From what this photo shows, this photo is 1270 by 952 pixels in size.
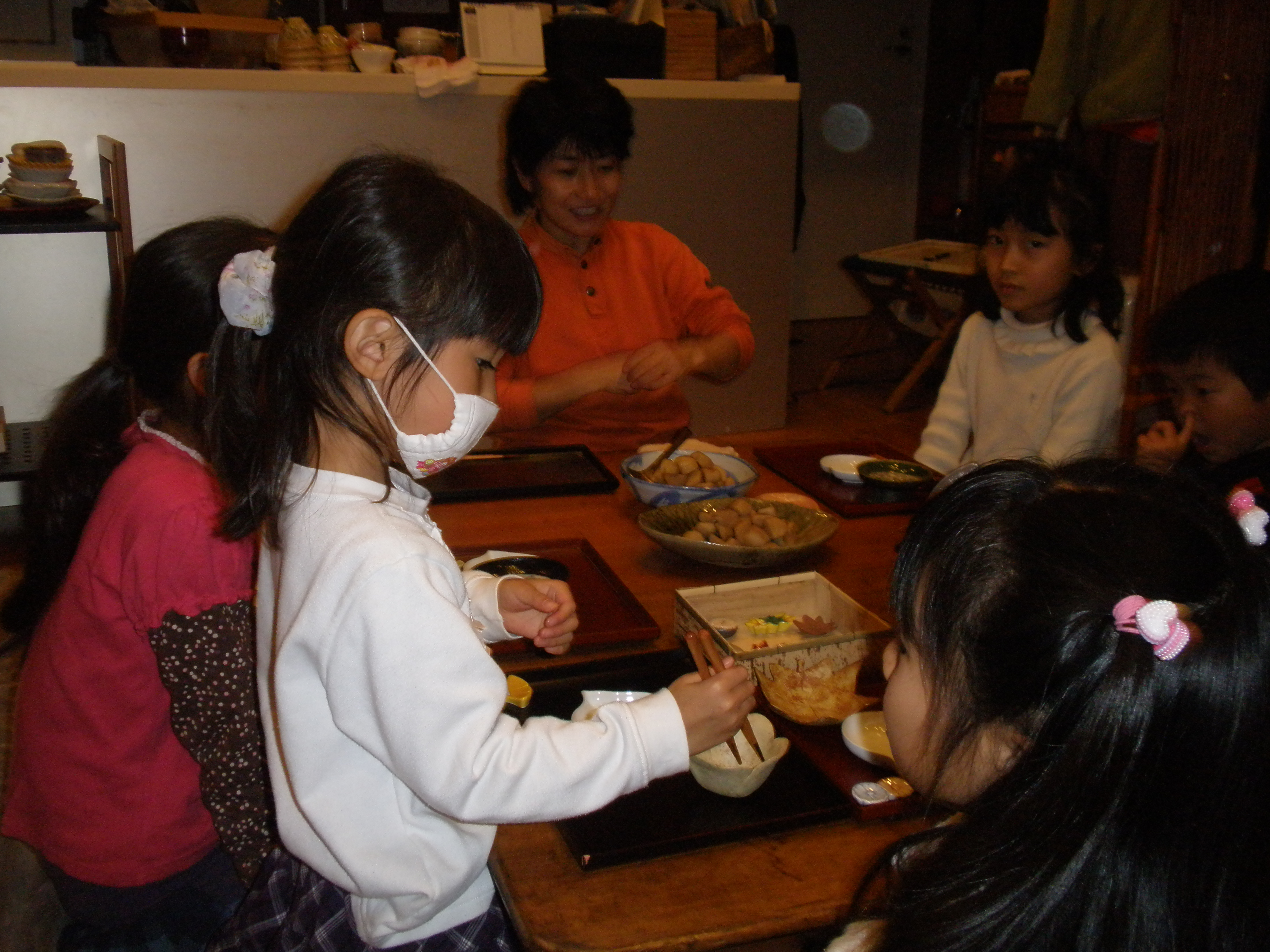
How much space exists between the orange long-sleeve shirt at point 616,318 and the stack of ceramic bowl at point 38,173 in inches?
49.4

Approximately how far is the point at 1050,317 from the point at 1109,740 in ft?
5.27

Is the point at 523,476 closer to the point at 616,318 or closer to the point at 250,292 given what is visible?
the point at 616,318

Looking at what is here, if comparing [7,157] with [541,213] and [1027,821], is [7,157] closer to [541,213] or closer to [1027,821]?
[541,213]

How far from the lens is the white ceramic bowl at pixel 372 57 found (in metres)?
3.19

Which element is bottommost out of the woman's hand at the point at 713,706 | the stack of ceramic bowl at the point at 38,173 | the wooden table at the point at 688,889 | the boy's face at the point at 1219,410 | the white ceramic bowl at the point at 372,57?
the wooden table at the point at 688,889

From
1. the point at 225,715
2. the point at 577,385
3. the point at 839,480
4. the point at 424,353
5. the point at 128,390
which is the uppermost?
the point at 424,353

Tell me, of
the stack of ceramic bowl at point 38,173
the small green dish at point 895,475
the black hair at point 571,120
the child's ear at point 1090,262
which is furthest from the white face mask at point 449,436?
the stack of ceramic bowl at point 38,173

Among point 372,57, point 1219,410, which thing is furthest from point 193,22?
point 1219,410

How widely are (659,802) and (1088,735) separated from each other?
435mm

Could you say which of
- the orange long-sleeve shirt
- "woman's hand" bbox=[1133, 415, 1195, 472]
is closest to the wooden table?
"woman's hand" bbox=[1133, 415, 1195, 472]

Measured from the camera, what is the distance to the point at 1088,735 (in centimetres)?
65

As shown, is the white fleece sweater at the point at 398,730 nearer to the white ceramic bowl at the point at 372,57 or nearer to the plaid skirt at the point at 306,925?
the plaid skirt at the point at 306,925

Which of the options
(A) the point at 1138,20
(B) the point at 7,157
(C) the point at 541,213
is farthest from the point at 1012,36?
(B) the point at 7,157

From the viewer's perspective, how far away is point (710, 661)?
3.59 feet
